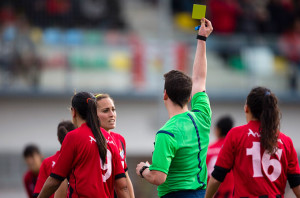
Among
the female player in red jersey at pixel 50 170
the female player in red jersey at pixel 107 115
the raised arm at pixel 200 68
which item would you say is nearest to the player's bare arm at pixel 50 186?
the female player in red jersey at pixel 50 170

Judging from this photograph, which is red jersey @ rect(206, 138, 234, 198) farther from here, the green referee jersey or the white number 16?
the white number 16

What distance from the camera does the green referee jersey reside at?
5699 millimetres

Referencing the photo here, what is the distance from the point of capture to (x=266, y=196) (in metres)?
5.77

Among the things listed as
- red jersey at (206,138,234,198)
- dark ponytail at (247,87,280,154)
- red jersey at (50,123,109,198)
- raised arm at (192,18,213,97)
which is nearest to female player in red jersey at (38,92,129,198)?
red jersey at (50,123,109,198)

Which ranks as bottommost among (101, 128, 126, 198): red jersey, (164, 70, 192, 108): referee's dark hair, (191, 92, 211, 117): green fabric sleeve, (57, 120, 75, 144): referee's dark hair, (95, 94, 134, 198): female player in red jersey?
(101, 128, 126, 198): red jersey

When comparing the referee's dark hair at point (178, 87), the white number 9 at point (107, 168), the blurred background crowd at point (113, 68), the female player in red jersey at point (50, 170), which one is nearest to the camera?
the referee's dark hair at point (178, 87)

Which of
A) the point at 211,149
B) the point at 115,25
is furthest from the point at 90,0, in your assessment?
the point at 211,149

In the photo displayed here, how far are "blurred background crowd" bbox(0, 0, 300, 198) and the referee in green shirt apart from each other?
32.5 feet

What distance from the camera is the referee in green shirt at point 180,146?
5745mm

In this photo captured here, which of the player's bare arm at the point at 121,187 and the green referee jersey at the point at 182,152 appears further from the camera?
the player's bare arm at the point at 121,187

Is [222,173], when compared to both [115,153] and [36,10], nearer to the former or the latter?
[115,153]

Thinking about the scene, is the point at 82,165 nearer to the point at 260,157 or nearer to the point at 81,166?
the point at 81,166

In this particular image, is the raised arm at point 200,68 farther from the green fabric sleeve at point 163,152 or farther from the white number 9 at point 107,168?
the white number 9 at point 107,168

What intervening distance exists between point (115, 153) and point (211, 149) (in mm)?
2775
